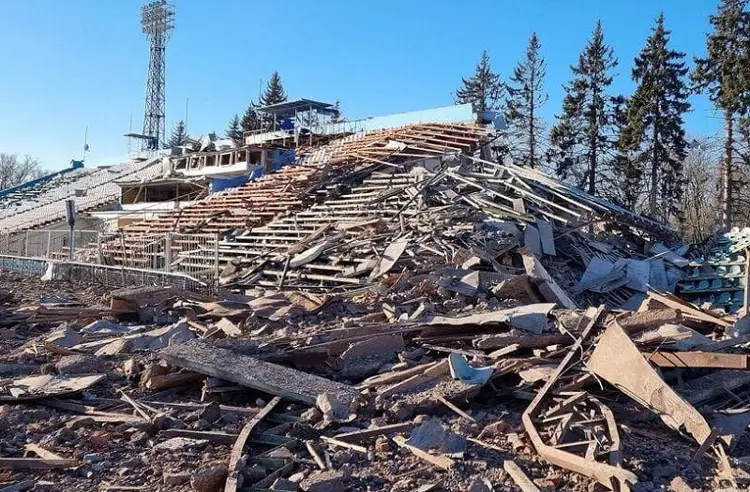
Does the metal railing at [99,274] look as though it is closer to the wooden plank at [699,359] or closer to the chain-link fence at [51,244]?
the chain-link fence at [51,244]

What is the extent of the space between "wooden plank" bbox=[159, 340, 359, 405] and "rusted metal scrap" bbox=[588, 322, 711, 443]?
1.99m

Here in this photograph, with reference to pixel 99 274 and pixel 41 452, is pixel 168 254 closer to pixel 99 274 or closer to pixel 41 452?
pixel 99 274

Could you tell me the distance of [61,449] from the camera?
434cm

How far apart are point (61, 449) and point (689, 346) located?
16.6 ft

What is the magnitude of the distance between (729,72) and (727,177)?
4671 mm

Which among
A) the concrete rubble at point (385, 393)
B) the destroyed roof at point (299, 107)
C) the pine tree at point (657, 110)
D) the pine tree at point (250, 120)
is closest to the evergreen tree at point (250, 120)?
the pine tree at point (250, 120)

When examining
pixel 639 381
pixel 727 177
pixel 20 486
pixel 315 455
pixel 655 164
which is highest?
pixel 655 164

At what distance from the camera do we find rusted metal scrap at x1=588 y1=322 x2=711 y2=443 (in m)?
4.23

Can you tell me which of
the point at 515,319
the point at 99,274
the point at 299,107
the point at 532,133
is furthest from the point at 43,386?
the point at 532,133

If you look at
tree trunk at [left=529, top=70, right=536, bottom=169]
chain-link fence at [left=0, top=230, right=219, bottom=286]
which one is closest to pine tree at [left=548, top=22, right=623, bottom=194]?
tree trunk at [left=529, top=70, right=536, bottom=169]

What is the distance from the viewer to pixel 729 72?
84.4 feet

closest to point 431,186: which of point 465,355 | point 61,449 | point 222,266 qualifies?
point 222,266

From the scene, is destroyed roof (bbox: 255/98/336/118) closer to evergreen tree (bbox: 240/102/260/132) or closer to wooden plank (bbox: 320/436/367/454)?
evergreen tree (bbox: 240/102/260/132)

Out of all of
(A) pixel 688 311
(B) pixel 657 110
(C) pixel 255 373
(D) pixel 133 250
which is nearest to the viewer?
(C) pixel 255 373
